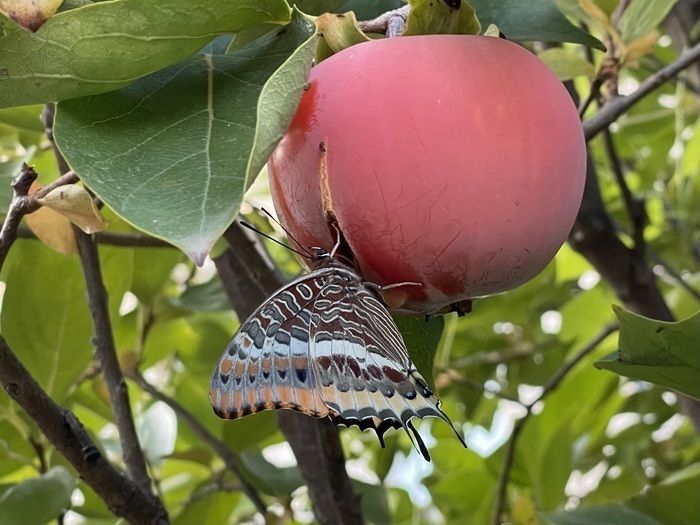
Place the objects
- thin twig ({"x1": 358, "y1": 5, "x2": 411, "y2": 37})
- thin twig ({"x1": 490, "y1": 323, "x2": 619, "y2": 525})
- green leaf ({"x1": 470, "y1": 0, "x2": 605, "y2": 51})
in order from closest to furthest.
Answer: thin twig ({"x1": 358, "y1": 5, "x2": 411, "y2": 37})
green leaf ({"x1": 470, "y1": 0, "x2": 605, "y2": 51})
thin twig ({"x1": 490, "y1": 323, "x2": 619, "y2": 525})

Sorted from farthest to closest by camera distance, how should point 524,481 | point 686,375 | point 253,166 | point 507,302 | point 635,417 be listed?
point 635,417
point 507,302
point 524,481
point 686,375
point 253,166

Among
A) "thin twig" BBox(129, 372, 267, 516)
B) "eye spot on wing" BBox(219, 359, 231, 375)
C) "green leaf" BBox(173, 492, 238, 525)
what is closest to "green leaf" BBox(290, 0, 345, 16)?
"eye spot on wing" BBox(219, 359, 231, 375)

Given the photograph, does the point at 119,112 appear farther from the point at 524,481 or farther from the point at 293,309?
the point at 524,481

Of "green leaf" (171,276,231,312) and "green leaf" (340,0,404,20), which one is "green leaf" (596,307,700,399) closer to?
"green leaf" (340,0,404,20)

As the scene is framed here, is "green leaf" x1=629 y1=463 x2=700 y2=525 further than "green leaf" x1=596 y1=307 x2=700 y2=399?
Yes

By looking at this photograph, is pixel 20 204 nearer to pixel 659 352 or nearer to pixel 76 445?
pixel 76 445

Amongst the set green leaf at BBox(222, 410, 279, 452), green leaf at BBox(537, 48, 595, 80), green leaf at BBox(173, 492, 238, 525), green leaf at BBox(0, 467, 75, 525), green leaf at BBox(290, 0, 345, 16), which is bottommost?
green leaf at BBox(173, 492, 238, 525)

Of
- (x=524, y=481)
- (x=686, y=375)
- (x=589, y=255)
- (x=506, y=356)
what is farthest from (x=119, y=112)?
(x=506, y=356)
